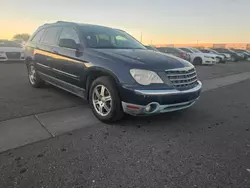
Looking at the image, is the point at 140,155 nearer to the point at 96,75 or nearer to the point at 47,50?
the point at 96,75

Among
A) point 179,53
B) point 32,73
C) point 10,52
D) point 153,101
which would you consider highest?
point 153,101

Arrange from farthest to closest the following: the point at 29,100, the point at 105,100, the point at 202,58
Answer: the point at 202,58, the point at 29,100, the point at 105,100

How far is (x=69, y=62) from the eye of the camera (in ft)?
13.9

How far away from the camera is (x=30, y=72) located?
6195 mm

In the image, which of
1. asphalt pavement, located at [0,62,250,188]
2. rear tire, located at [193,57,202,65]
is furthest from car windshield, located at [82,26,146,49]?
rear tire, located at [193,57,202,65]

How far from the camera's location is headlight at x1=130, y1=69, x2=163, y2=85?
3.27 metres


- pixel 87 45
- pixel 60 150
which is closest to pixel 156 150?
pixel 60 150

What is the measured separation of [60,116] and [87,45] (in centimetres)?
138

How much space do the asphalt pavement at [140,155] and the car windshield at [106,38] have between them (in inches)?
59.1

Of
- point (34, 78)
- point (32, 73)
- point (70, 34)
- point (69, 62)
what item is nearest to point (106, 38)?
point (70, 34)

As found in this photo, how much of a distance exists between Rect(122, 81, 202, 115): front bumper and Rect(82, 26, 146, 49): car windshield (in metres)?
1.40

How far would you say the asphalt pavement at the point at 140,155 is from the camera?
87.7 inches

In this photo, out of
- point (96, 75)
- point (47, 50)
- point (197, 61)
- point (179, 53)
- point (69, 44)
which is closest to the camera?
point (96, 75)

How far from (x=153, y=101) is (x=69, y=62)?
6.30ft
